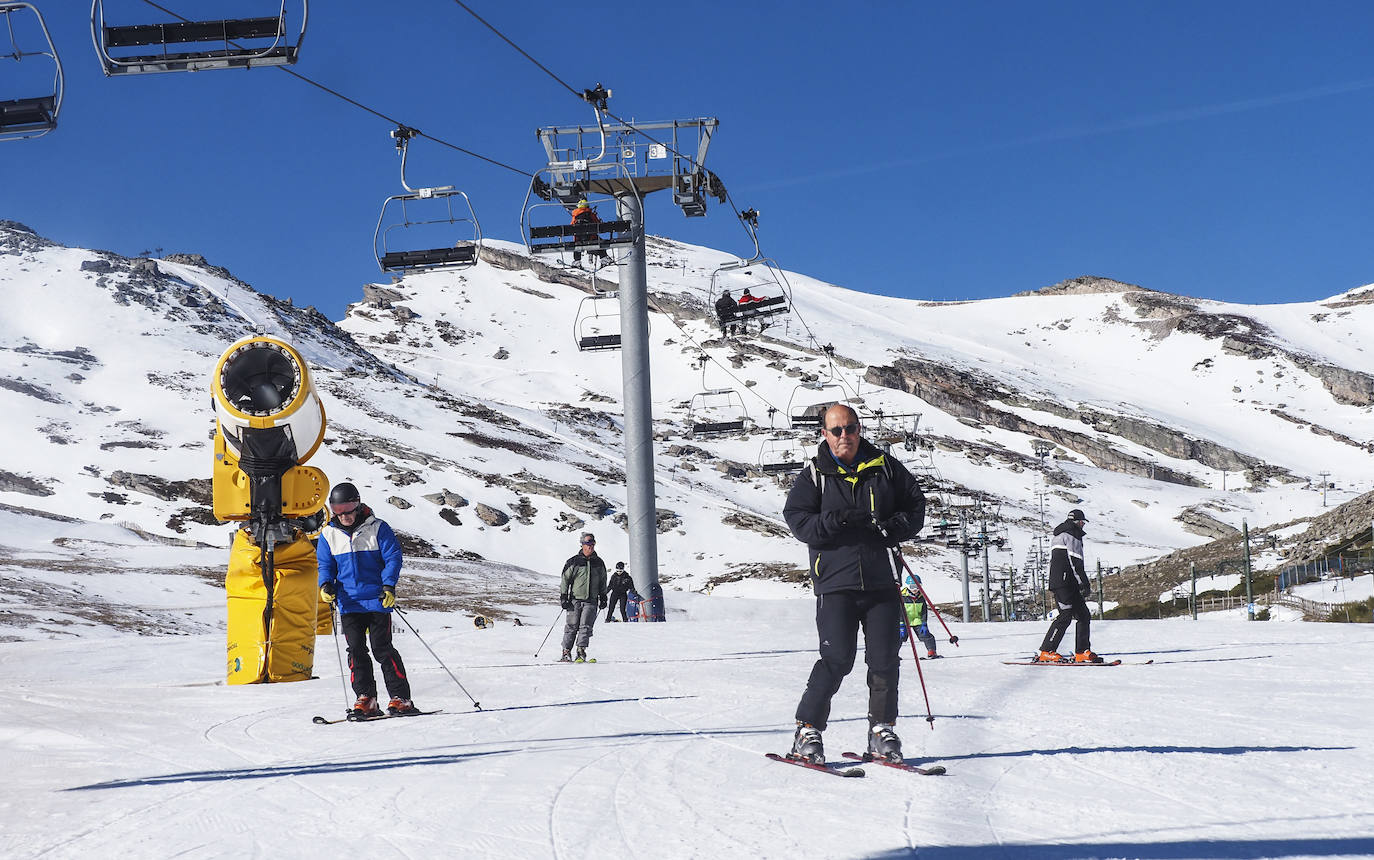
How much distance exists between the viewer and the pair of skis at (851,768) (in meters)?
6.14

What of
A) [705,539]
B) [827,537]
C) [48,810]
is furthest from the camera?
[705,539]

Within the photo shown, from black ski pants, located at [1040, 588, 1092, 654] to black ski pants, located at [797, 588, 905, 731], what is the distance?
722 cm

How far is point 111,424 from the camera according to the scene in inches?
3337

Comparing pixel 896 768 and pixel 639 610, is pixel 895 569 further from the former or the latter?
pixel 639 610

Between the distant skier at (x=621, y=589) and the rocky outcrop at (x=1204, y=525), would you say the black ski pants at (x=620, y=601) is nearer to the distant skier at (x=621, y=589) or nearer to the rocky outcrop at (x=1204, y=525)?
the distant skier at (x=621, y=589)

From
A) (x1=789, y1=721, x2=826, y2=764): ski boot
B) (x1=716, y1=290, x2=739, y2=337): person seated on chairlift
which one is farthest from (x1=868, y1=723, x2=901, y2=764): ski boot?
(x1=716, y1=290, x2=739, y2=337): person seated on chairlift

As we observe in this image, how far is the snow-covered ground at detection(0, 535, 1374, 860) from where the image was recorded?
4863mm

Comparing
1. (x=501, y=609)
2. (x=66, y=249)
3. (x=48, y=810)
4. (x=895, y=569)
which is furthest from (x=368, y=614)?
(x=66, y=249)

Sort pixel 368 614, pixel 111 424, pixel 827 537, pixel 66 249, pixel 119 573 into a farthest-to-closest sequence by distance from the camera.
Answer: pixel 66 249
pixel 111 424
pixel 119 573
pixel 368 614
pixel 827 537

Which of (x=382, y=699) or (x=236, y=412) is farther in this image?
(x=236, y=412)

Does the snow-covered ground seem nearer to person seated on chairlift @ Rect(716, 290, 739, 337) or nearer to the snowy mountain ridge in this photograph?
person seated on chairlift @ Rect(716, 290, 739, 337)

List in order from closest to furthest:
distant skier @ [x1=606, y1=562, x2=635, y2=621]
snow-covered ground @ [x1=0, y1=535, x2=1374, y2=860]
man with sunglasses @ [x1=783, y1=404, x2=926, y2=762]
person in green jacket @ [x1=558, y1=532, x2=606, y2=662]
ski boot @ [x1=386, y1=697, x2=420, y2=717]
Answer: snow-covered ground @ [x1=0, y1=535, x2=1374, y2=860] < man with sunglasses @ [x1=783, y1=404, x2=926, y2=762] < ski boot @ [x1=386, y1=697, x2=420, y2=717] < person in green jacket @ [x1=558, y1=532, x2=606, y2=662] < distant skier @ [x1=606, y1=562, x2=635, y2=621]

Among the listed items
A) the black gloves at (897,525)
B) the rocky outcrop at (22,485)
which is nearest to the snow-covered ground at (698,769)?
the black gloves at (897,525)

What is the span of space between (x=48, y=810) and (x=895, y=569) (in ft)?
14.4
